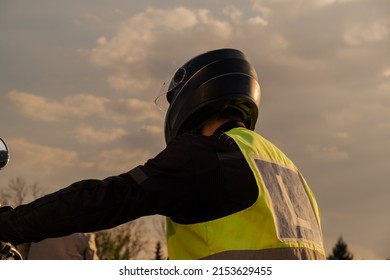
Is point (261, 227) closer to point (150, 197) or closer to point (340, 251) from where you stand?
point (150, 197)

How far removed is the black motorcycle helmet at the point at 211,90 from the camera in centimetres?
399

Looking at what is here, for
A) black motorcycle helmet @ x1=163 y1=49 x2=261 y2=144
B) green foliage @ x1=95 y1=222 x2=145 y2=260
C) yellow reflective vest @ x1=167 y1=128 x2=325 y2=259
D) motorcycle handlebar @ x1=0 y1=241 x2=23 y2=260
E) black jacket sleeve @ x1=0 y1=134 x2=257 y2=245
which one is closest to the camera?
black jacket sleeve @ x1=0 y1=134 x2=257 y2=245

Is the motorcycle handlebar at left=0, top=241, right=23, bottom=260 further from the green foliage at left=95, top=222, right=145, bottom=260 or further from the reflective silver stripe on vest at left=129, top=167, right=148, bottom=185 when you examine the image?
the green foliage at left=95, top=222, right=145, bottom=260

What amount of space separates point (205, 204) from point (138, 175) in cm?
31

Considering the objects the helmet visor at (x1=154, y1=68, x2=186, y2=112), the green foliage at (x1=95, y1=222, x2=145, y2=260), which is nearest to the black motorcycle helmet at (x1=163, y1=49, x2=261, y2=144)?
the helmet visor at (x1=154, y1=68, x2=186, y2=112)

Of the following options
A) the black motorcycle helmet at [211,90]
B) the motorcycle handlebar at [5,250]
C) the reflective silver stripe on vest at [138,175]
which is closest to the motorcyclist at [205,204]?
the reflective silver stripe on vest at [138,175]

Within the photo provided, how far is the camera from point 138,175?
3078mm

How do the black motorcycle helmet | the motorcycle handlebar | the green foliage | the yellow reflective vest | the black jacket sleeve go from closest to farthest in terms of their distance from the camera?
the black jacket sleeve, the yellow reflective vest, the motorcycle handlebar, the black motorcycle helmet, the green foliage

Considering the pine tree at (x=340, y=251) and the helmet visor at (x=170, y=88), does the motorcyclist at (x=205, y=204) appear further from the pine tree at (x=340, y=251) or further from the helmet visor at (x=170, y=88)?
the pine tree at (x=340, y=251)

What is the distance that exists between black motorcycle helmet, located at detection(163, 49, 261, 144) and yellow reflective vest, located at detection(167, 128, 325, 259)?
428 millimetres

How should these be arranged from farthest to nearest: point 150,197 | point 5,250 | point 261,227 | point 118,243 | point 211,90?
point 118,243 < point 211,90 < point 5,250 < point 261,227 < point 150,197

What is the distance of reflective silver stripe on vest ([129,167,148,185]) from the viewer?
10.0 feet

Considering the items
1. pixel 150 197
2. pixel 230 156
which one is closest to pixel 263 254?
pixel 230 156
